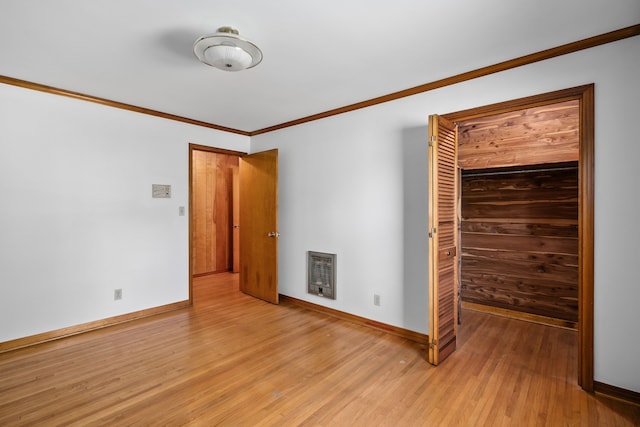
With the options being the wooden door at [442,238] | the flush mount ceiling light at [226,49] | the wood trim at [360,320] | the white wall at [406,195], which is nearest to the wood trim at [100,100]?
the white wall at [406,195]

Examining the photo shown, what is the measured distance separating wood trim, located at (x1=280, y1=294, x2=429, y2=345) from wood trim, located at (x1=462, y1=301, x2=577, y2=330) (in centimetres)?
139

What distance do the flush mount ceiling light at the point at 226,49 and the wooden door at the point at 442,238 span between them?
152 centimetres

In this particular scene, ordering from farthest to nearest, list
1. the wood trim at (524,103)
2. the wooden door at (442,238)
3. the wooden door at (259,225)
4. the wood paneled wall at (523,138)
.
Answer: the wooden door at (259,225), the wood paneled wall at (523,138), the wooden door at (442,238), the wood trim at (524,103)

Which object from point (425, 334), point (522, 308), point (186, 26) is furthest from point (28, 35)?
point (522, 308)

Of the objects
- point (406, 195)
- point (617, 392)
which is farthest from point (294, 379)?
point (617, 392)

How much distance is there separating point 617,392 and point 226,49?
3.49 m

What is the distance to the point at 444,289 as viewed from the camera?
9.25 ft

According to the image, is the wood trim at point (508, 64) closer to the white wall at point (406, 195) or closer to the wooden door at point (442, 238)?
the white wall at point (406, 195)

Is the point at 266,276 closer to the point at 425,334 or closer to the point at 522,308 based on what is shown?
the point at 425,334

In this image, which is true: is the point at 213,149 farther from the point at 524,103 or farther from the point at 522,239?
the point at 522,239

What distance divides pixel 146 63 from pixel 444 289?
3.17 metres

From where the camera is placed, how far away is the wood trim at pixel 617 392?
6.89 feet

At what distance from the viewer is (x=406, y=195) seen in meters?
3.21

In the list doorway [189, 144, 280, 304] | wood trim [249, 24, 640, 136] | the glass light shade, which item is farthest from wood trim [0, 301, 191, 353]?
wood trim [249, 24, 640, 136]
